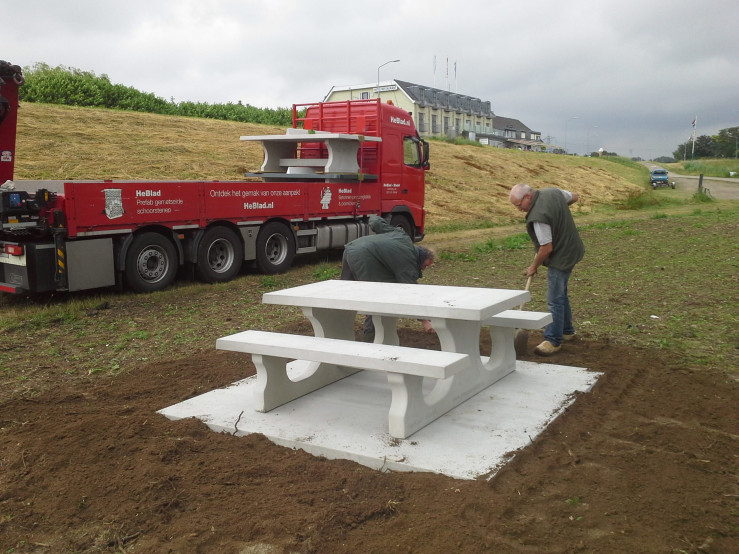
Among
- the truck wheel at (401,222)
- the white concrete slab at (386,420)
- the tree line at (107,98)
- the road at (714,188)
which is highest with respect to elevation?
the tree line at (107,98)

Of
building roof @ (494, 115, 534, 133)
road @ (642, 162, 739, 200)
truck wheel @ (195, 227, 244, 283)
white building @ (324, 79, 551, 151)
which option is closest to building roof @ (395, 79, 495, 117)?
white building @ (324, 79, 551, 151)

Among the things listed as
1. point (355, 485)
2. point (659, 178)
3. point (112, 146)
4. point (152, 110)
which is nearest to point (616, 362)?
point (355, 485)

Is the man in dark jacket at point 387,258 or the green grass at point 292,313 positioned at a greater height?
the man in dark jacket at point 387,258

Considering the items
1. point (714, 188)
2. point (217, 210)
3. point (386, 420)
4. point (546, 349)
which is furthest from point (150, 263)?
point (714, 188)

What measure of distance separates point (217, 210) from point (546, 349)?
20.1 ft

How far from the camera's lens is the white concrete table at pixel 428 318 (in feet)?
14.8

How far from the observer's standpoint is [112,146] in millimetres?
21234

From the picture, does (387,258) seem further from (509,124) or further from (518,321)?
(509,124)

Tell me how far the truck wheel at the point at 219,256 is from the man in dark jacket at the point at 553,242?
5.79m

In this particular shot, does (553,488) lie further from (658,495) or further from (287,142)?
(287,142)

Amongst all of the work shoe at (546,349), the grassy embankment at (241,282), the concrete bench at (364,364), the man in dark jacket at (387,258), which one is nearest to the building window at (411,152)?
the grassy embankment at (241,282)

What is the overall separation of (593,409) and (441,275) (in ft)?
22.2

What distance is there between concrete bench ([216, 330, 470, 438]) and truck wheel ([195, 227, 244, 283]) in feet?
19.4

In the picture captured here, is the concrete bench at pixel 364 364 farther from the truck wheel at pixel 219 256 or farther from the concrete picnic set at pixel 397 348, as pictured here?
the truck wheel at pixel 219 256
